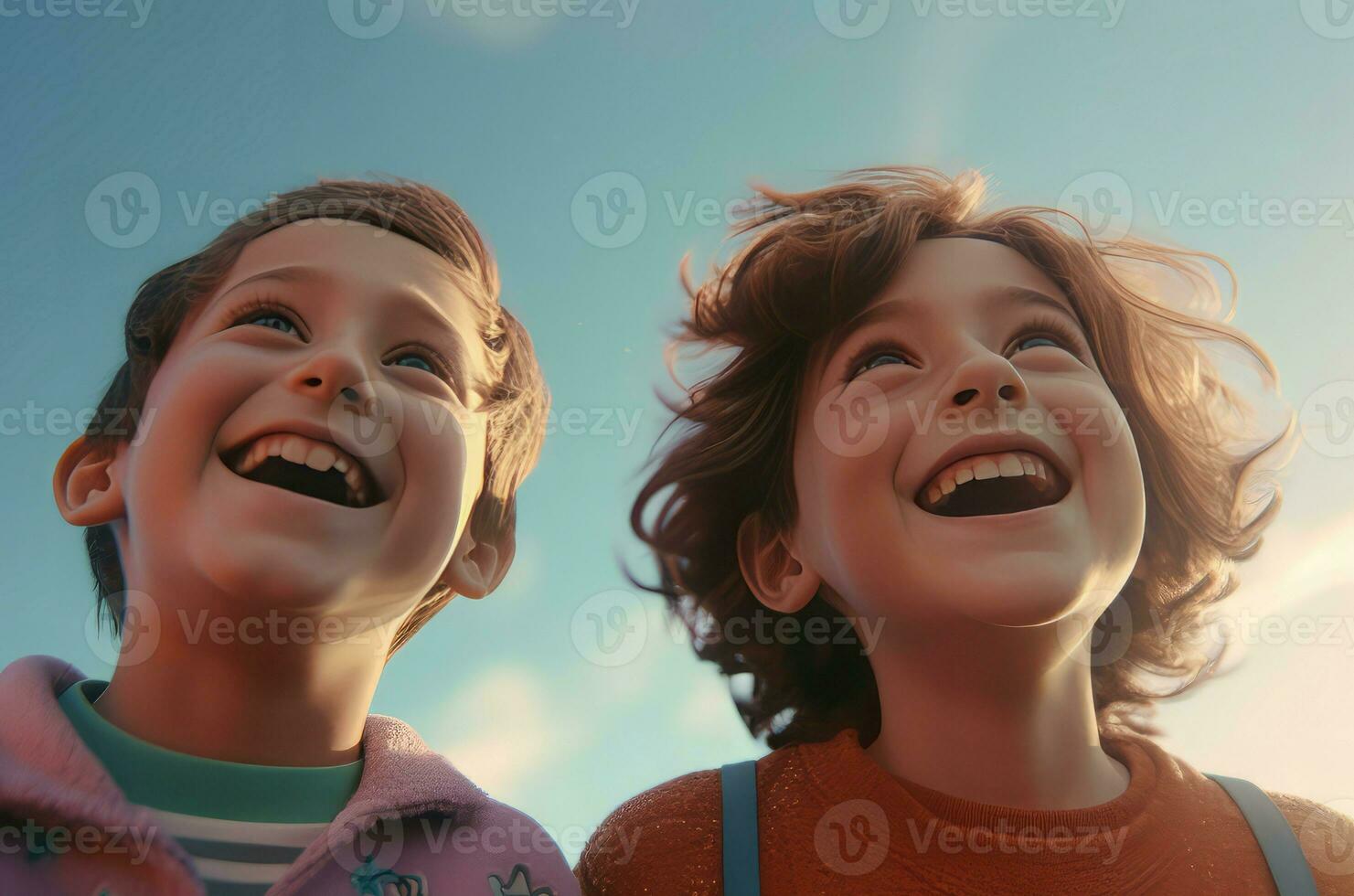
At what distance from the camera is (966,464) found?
6.77 ft

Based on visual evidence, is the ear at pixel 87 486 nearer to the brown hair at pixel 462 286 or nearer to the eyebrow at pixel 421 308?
the brown hair at pixel 462 286

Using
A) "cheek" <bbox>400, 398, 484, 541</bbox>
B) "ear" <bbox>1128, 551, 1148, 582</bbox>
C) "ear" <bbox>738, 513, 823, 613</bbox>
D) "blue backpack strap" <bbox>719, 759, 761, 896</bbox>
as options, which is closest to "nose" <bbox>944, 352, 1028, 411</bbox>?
"ear" <bbox>738, 513, 823, 613</bbox>

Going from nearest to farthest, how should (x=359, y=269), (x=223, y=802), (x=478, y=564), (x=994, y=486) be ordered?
(x=223, y=802), (x=994, y=486), (x=359, y=269), (x=478, y=564)

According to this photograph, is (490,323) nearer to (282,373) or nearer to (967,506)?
(282,373)

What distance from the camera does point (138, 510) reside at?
6.72ft

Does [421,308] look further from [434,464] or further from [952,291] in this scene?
[952,291]

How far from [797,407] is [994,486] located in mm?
517

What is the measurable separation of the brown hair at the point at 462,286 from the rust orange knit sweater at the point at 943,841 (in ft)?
2.81

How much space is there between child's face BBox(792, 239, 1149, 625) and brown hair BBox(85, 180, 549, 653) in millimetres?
831

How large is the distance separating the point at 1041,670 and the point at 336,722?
1423 millimetres

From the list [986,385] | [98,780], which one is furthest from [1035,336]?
[98,780]

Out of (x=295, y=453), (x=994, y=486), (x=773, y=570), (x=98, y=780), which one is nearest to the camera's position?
(x=98, y=780)

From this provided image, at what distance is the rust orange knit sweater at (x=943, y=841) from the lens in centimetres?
200

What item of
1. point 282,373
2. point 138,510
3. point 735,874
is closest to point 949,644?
point 735,874
